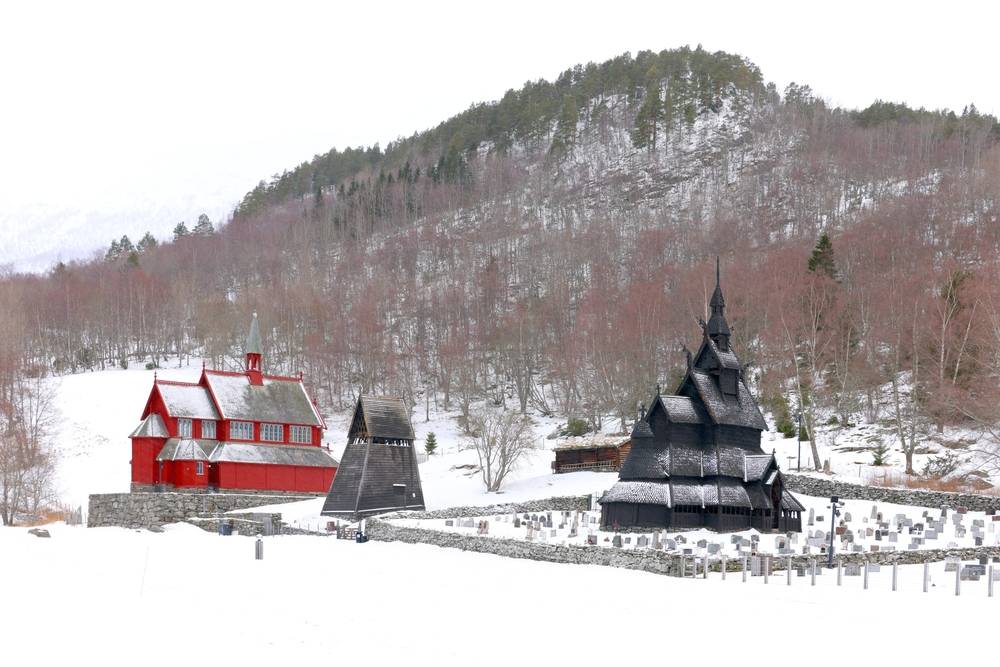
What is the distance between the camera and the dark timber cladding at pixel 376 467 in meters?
49.2

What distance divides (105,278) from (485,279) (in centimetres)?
4846

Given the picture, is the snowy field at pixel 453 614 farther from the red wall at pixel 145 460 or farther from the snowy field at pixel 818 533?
the red wall at pixel 145 460

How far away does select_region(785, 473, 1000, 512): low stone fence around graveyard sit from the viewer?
44.6m

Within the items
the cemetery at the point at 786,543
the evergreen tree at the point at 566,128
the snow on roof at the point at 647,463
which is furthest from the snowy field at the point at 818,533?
the evergreen tree at the point at 566,128

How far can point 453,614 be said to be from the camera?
24.2 metres

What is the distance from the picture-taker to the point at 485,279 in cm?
10144

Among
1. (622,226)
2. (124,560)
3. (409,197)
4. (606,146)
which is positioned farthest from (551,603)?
(606,146)

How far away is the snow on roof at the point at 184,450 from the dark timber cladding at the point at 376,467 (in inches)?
532

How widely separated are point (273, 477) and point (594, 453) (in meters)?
19.7

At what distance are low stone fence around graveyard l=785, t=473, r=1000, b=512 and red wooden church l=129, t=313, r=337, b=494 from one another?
2959 cm

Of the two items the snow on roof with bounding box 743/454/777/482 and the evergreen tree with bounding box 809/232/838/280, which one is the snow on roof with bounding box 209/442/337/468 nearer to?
the snow on roof with bounding box 743/454/777/482

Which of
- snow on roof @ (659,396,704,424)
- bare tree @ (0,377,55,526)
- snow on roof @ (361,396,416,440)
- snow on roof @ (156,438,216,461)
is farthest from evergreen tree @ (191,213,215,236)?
snow on roof @ (659,396,704,424)

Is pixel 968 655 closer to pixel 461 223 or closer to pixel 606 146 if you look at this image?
pixel 461 223

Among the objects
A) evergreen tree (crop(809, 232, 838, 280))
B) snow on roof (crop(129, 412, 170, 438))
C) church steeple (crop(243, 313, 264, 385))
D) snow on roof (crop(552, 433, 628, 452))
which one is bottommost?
snow on roof (crop(552, 433, 628, 452))
